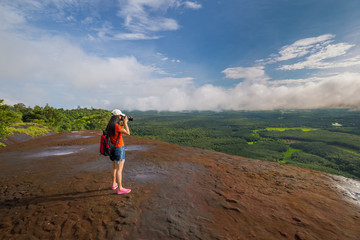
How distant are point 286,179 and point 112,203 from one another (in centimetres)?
657

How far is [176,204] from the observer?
4.52 m

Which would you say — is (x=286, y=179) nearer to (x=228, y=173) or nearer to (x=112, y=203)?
(x=228, y=173)

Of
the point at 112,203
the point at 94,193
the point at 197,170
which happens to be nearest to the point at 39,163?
the point at 94,193

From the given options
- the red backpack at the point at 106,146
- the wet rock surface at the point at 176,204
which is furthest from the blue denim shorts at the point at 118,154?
the wet rock surface at the point at 176,204

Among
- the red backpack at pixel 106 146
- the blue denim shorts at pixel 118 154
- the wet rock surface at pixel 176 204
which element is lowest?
the wet rock surface at pixel 176 204

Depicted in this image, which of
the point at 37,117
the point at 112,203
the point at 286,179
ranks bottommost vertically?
the point at 286,179

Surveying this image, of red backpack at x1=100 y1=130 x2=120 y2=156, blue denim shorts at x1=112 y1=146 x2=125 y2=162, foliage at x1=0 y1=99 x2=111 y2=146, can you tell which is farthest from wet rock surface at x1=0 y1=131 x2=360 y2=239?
→ foliage at x1=0 y1=99 x2=111 y2=146

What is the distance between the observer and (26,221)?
376 centimetres

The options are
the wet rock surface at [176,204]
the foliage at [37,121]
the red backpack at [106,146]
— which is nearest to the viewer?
the wet rock surface at [176,204]

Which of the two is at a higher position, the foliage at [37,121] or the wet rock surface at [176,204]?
the foliage at [37,121]

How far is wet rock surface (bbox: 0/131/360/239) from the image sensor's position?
3.50 m

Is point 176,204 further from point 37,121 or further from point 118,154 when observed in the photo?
point 37,121

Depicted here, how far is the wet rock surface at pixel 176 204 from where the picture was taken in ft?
11.5

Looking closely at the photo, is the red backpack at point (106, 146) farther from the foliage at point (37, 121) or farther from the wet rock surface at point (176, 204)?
the foliage at point (37, 121)
